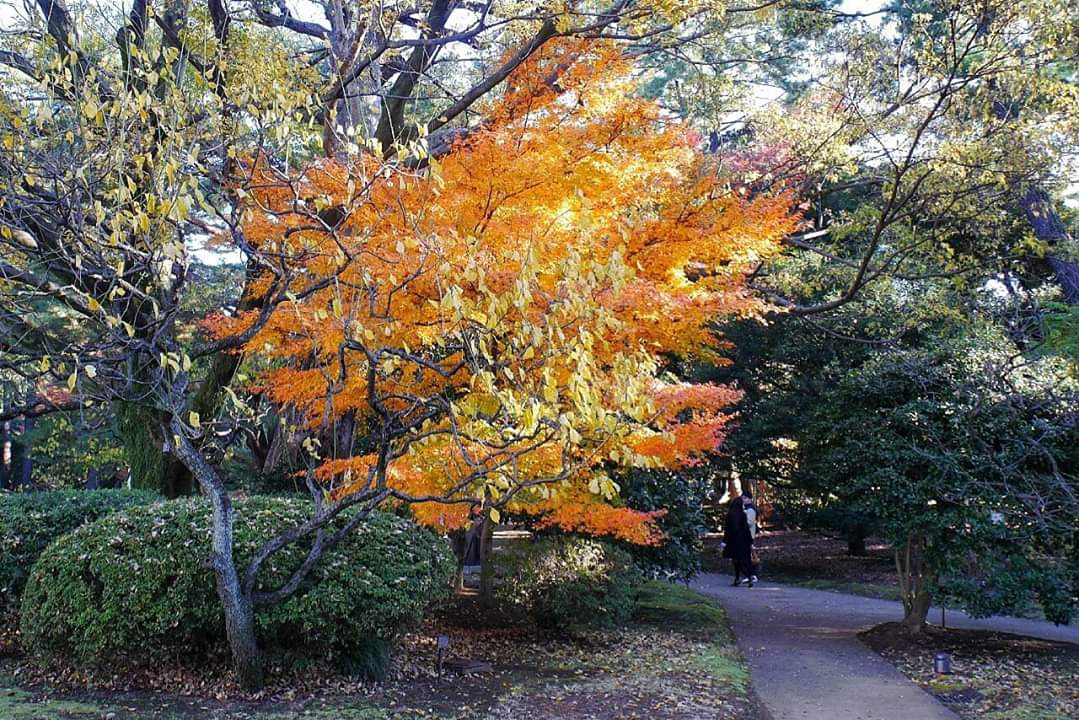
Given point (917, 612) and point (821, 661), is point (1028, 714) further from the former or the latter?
point (917, 612)

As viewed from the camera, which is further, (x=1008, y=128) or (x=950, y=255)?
A: (x=950, y=255)

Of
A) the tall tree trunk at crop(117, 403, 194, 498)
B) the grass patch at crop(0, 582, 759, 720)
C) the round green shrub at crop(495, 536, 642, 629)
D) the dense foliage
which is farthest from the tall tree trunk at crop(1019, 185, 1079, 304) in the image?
the tall tree trunk at crop(117, 403, 194, 498)

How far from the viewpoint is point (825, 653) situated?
8773mm

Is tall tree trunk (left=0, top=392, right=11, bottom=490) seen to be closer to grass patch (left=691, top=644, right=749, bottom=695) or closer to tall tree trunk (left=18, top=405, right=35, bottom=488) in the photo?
tall tree trunk (left=18, top=405, right=35, bottom=488)

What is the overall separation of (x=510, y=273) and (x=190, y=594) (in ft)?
11.0

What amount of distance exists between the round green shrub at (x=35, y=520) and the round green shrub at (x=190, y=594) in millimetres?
1061

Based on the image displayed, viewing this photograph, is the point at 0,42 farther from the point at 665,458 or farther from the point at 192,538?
the point at 665,458

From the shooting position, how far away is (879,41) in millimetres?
12445

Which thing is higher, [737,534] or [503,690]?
[737,534]

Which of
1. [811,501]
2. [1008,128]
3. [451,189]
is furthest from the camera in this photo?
[811,501]

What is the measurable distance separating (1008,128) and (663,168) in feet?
15.0

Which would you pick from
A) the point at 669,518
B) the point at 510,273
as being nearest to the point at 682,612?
the point at 669,518

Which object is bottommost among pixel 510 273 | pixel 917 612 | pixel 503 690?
pixel 503 690

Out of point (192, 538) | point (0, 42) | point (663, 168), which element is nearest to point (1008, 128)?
point (663, 168)
